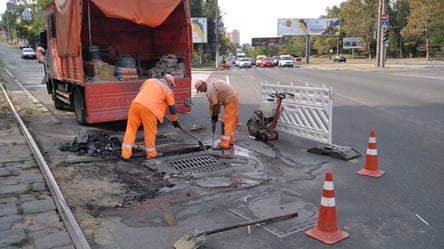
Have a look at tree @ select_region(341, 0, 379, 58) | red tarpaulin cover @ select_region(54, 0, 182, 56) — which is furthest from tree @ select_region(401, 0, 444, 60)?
red tarpaulin cover @ select_region(54, 0, 182, 56)

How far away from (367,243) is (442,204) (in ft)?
4.86

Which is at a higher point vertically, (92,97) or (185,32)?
(185,32)

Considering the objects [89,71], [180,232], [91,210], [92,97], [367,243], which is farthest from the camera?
[89,71]

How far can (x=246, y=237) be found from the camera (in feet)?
13.0

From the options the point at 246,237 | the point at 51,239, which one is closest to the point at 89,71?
the point at 51,239

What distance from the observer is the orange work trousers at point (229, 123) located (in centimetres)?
760

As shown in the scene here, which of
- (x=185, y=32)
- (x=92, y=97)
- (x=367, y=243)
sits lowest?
(x=367, y=243)

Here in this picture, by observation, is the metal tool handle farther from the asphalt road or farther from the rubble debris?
the rubble debris

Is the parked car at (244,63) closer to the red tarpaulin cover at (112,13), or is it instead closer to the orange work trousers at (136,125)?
the red tarpaulin cover at (112,13)

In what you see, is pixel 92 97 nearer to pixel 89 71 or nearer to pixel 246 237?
pixel 89 71

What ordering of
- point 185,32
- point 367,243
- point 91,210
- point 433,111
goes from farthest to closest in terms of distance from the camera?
point 433,111 → point 185,32 → point 91,210 → point 367,243

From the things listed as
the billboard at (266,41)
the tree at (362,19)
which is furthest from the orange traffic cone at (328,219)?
the billboard at (266,41)

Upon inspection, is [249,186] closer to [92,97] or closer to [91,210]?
[91,210]

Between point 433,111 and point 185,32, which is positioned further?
point 433,111
